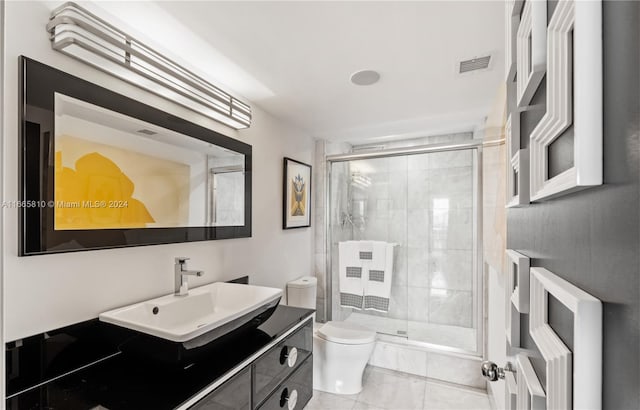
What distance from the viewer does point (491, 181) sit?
193 cm

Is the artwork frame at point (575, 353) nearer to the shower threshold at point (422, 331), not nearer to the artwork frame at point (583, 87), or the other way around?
the artwork frame at point (583, 87)

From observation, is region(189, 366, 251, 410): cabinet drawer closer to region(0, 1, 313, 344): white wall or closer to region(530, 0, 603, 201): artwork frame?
region(0, 1, 313, 344): white wall

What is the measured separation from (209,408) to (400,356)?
2047 mm

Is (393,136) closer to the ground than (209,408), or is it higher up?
higher up

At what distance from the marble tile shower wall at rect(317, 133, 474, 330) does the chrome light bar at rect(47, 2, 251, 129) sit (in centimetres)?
161

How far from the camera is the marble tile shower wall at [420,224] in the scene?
8.96 ft

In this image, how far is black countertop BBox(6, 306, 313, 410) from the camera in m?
1.02

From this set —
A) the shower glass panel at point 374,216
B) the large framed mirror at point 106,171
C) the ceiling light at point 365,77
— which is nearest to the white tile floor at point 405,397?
the shower glass panel at point 374,216

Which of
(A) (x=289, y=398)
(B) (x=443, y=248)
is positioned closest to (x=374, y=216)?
(B) (x=443, y=248)

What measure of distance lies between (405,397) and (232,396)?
168cm

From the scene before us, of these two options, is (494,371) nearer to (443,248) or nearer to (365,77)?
(365,77)

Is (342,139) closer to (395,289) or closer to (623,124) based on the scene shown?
(395,289)

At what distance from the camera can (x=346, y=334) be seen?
2582mm

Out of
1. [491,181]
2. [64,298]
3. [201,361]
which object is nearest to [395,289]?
[491,181]
